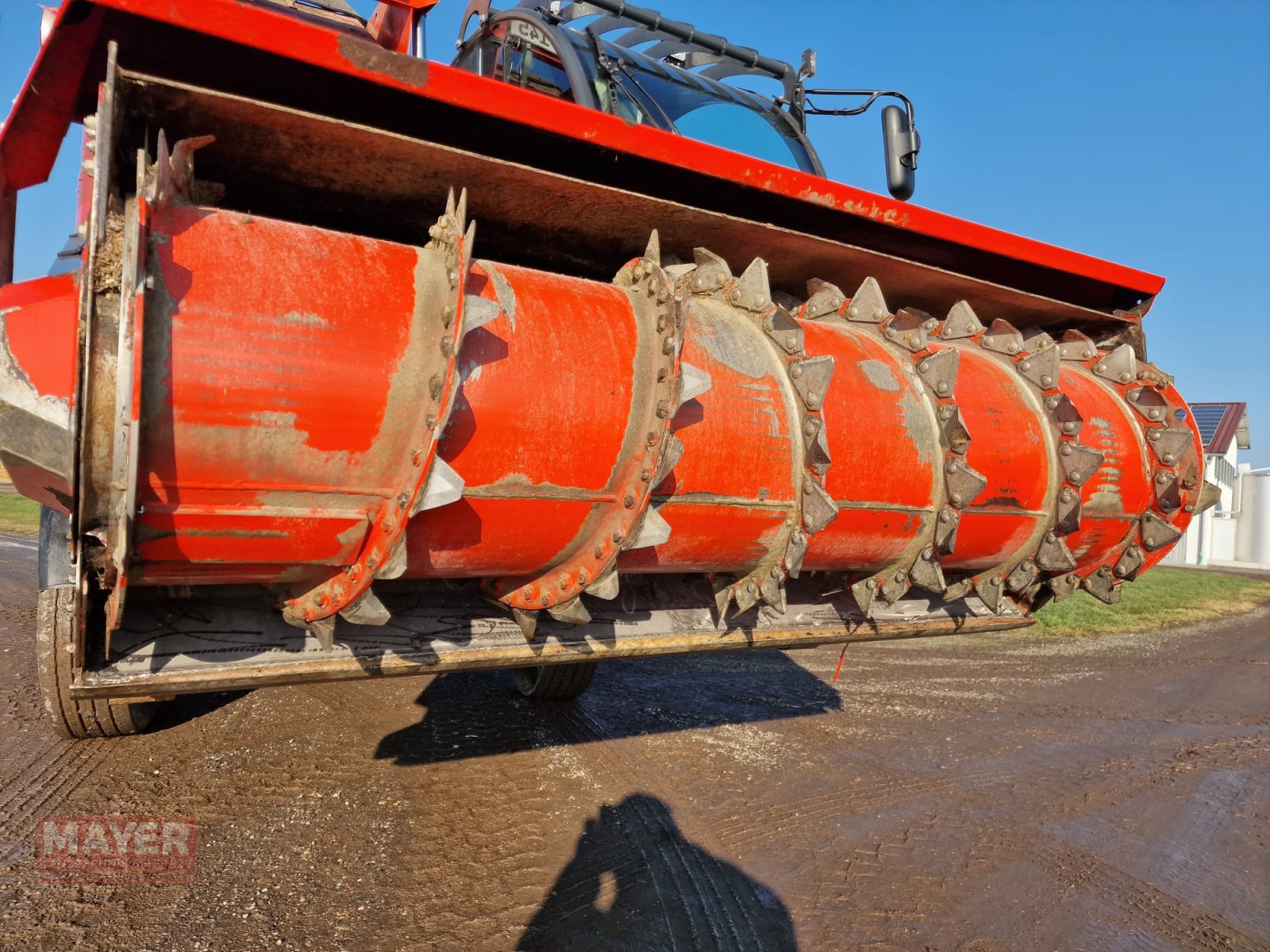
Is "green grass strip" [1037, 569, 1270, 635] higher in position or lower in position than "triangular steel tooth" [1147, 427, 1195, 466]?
lower

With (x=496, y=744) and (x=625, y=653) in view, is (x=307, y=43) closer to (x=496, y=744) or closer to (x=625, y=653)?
(x=625, y=653)

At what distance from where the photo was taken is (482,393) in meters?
1.81

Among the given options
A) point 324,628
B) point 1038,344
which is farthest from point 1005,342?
point 324,628

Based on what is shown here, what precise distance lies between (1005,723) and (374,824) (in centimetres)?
355

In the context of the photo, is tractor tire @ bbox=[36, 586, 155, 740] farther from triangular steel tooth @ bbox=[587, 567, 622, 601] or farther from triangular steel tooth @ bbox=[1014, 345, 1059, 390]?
triangular steel tooth @ bbox=[1014, 345, 1059, 390]

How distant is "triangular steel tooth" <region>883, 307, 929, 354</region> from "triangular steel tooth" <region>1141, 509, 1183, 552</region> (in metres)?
1.04

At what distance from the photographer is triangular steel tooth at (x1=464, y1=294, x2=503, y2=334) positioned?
5.69 feet

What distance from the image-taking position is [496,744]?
3709 mm

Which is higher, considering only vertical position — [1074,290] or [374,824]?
[1074,290]

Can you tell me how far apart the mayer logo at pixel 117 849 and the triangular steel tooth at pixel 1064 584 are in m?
2.96

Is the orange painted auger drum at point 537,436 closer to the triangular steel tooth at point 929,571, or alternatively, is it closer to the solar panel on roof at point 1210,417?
the triangular steel tooth at point 929,571

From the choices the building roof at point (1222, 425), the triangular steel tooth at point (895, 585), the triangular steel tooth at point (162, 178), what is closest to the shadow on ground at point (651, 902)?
the triangular steel tooth at point (895, 585)

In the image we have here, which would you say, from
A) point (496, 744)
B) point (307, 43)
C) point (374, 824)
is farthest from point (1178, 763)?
point (307, 43)

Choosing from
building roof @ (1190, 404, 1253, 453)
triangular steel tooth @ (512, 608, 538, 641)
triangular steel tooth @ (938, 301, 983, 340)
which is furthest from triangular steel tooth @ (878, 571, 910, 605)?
building roof @ (1190, 404, 1253, 453)
